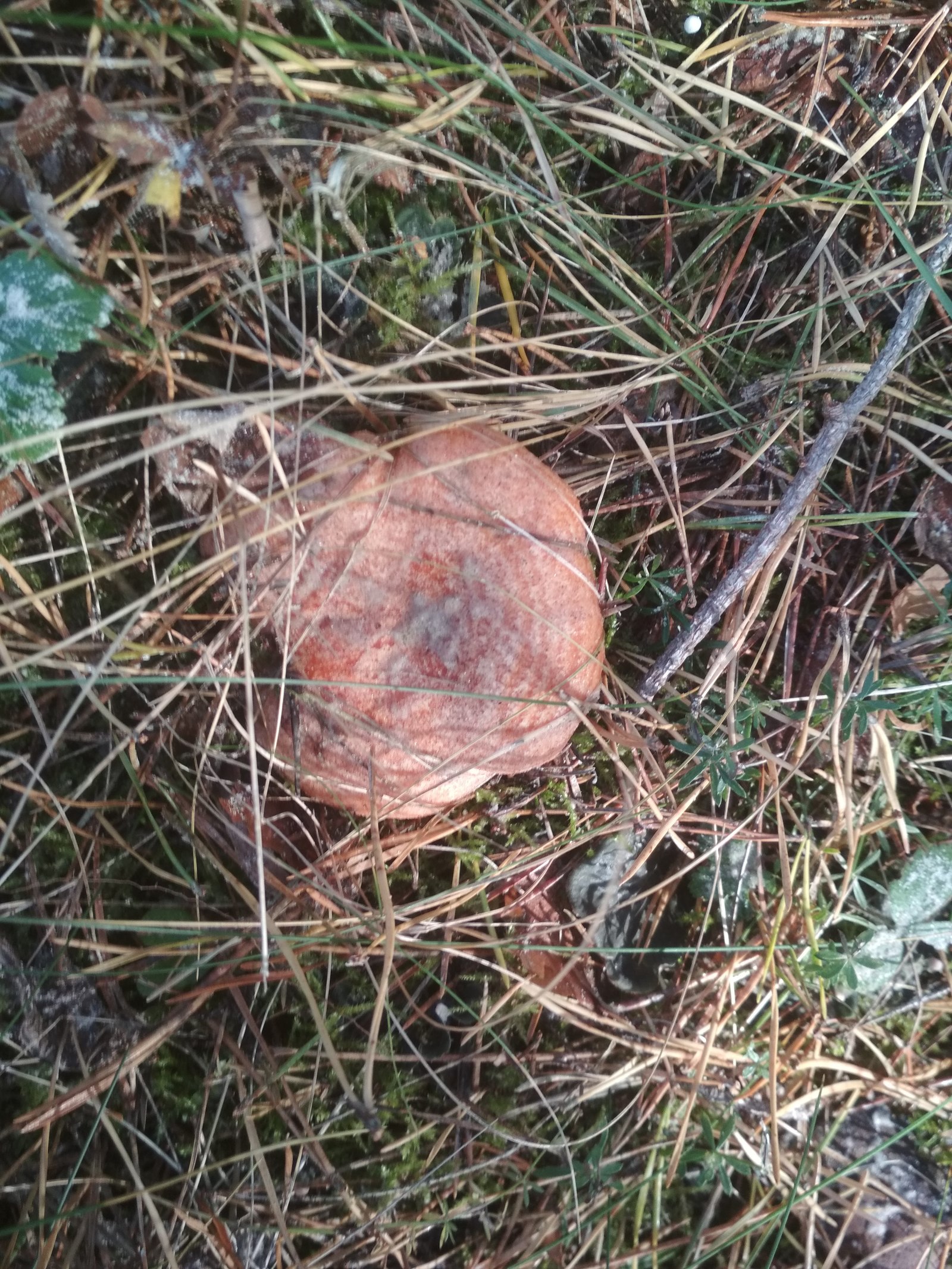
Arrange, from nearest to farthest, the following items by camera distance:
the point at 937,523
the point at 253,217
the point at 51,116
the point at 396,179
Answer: the point at 51,116 < the point at 253,217 < the point at 396,179 < the point at 937,523

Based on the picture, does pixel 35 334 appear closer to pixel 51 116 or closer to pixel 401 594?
pixel 51 116

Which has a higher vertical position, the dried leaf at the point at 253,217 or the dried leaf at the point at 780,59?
the dried leaf at the point at 780,59

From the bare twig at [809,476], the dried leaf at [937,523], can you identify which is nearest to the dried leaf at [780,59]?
the bare twig at [809,476]

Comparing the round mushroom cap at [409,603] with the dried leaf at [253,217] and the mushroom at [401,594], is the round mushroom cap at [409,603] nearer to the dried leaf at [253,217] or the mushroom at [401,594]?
the mushroom at [401,594]

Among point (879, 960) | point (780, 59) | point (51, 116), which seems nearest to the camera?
point (51, 116)

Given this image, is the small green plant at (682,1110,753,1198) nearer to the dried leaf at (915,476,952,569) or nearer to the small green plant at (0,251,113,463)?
the dried leaf at (915,476,952,569)

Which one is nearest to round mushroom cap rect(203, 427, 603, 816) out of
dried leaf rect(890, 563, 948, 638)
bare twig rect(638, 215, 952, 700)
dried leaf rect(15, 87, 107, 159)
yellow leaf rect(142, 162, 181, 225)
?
bare twig rect(638, 215, 952, 700)

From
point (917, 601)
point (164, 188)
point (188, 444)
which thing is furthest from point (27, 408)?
point (917, 601)
